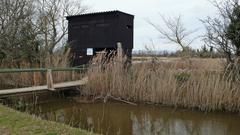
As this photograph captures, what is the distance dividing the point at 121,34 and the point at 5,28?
523cm

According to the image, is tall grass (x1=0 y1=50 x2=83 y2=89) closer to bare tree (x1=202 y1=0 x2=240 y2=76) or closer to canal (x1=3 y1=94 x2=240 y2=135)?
canal (x1=3 y1=94 x2=240 y2=135)

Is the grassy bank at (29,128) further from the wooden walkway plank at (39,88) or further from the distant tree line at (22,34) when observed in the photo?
the distant tree line at (22,34)

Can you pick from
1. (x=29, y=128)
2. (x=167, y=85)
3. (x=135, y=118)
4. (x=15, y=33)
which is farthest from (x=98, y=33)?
(x=29, y=128)

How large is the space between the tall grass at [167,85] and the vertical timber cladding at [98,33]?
2355 millimetres

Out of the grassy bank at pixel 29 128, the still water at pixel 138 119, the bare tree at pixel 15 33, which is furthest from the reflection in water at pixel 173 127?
the bare tree at pixel 15 33

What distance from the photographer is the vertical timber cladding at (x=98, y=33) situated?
10852 millimetres

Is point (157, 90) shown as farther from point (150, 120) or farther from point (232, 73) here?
point (232, 73)

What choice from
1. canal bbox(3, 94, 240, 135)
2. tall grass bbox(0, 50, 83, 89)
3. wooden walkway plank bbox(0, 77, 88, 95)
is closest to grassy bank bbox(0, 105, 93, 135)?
canal bbox(3, 94, 240, 135)

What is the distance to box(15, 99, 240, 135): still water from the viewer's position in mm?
5329

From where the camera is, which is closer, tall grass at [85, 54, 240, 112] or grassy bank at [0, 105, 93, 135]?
grassy bank at [0, 105, 93, 135]

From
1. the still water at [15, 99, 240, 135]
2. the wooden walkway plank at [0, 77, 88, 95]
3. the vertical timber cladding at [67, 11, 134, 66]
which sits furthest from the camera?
the vertical timber cladding at [67, 11, 134, 66]

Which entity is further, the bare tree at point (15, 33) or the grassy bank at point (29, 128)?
the bare tree at point (15, 33)

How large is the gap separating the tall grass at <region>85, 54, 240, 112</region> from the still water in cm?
31

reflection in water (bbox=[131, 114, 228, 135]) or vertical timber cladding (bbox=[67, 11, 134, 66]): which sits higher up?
vertical timber cladding (bbox=[67, 11, 134, 66])
